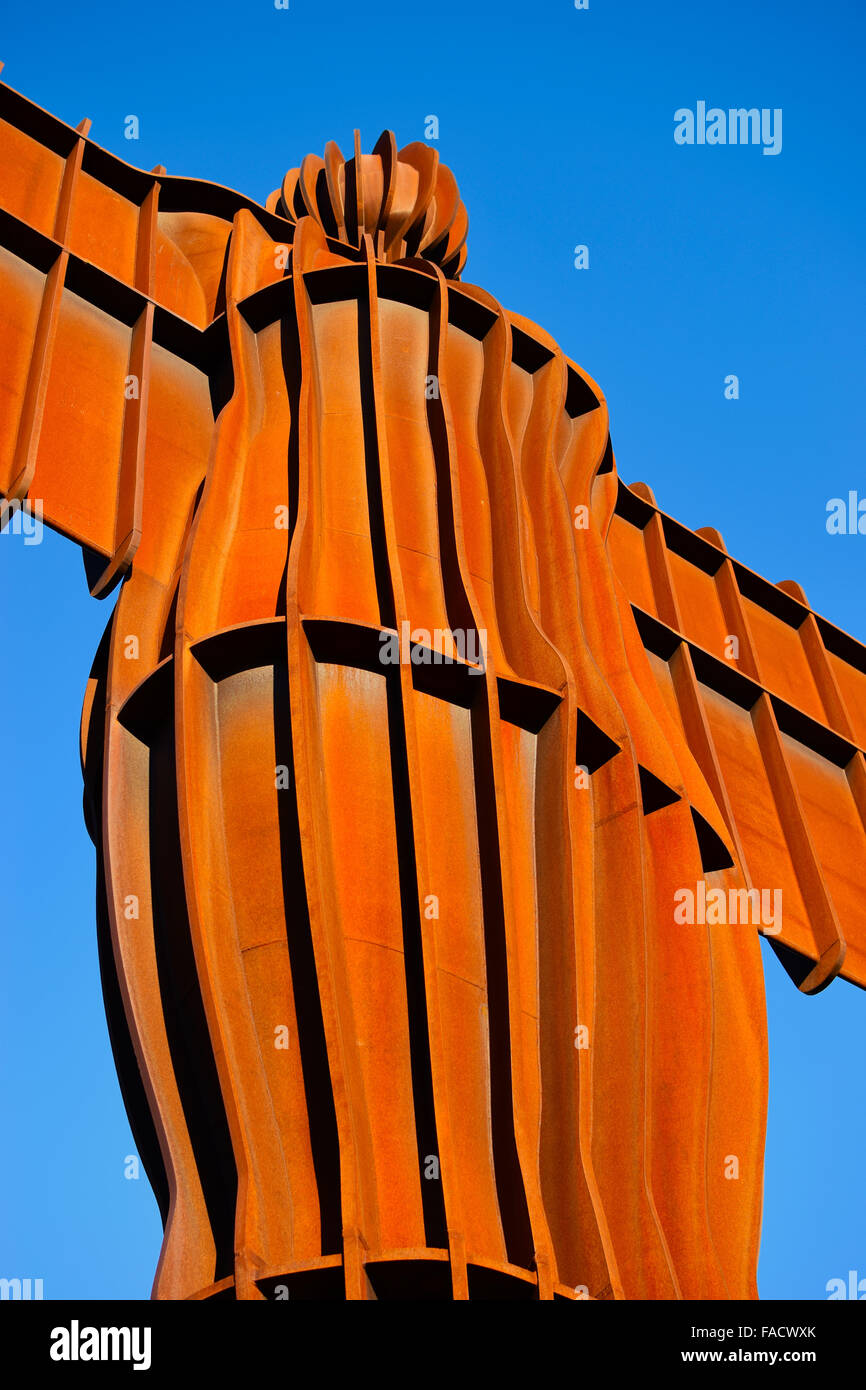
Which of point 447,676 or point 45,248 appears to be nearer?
point 447,676

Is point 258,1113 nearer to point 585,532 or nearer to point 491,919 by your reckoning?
point 491,919

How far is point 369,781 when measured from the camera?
1595 centimetres

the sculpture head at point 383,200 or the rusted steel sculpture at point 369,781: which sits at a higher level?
the sculpture head at point 383,200

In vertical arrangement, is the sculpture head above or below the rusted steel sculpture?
above

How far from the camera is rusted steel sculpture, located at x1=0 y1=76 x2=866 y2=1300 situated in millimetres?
14781

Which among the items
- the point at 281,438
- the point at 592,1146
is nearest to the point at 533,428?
the point at 281,438

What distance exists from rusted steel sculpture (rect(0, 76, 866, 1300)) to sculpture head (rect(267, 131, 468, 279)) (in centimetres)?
8

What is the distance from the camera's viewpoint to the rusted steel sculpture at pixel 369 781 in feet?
48.5

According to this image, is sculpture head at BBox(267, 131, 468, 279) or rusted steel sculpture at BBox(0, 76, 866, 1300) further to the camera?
sculpture head at BBox(267, 131, 468, 279)

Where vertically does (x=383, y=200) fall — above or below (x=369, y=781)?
above

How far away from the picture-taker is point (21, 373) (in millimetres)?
18469

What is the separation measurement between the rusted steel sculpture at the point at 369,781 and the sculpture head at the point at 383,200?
0.08m

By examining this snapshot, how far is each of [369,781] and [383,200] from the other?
9.51 meters
